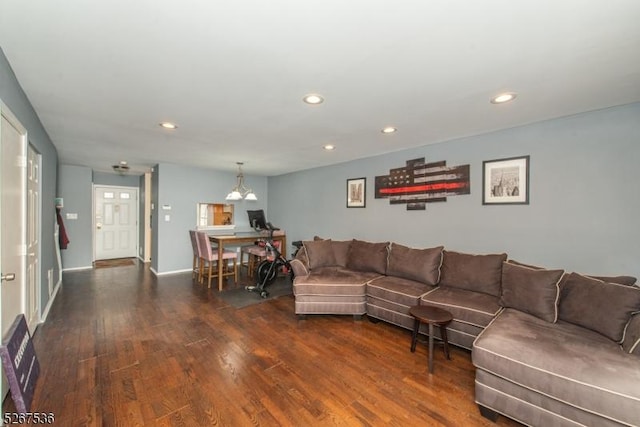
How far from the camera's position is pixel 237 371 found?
7.50 feet

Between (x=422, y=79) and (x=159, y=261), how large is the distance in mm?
5768

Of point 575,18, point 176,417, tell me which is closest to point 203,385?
point 176,417

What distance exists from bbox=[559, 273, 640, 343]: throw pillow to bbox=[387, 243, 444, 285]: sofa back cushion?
120 centimetres

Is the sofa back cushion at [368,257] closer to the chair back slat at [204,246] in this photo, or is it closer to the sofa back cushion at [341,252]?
the sofa back cushion at [341,252]

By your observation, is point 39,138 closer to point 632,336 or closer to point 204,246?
point 204,246

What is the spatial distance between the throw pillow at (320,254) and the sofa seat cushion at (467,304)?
5.42 feet

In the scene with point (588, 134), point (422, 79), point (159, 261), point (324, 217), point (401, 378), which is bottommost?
point (401, 378)

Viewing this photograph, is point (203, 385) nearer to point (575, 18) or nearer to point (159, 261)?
point (575, 18)

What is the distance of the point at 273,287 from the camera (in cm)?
479

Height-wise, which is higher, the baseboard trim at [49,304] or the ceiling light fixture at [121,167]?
the ceiling light fixture at [121,167]

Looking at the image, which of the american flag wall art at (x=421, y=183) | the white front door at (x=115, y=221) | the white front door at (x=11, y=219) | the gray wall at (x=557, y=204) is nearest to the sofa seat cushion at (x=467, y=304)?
the gray wall at (x=557, y=204)

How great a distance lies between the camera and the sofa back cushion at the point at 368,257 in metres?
3.84

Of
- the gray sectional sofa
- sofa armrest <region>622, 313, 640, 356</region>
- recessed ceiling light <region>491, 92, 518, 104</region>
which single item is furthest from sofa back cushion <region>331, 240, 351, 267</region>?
sofa armrest <region>622, 313, 640, 356</region>

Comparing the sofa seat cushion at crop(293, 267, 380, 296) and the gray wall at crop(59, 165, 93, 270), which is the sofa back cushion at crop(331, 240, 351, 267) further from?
the gray wall at crop(59, 165, 93, 270)
